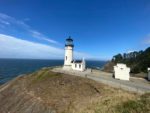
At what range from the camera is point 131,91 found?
722 inches

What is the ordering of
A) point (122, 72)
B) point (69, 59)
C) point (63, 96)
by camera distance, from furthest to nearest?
point (69, 59)
point (122, 72)
point (63, 96)

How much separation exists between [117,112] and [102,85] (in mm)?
10375

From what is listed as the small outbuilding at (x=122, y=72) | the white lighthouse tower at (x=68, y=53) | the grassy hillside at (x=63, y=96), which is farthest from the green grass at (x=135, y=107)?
the white lighthouse tower at (x=68, y=53)

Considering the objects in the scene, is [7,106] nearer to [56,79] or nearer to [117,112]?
[56,79]

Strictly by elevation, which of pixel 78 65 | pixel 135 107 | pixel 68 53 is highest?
pixel 68 53

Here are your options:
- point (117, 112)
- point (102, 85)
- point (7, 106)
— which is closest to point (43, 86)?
point (7, 106)

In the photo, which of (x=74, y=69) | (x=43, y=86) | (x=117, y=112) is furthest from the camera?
(x=74, y=69)

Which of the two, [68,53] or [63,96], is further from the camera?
[68,53]

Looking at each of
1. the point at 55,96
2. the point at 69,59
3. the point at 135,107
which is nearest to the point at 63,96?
the point at 55,96

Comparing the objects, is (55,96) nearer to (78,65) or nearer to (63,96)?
(63,96)

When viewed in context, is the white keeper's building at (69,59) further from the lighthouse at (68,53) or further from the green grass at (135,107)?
the green grass at (135,107)

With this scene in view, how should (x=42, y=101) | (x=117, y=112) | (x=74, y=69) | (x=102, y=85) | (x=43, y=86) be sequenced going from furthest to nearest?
(x=74, y=69)
(x=43, y=86)
(x=102, y=85)
(x=42, y=101)
(x=117, y=112)

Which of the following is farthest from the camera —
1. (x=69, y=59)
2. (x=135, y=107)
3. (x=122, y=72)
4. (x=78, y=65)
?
(x=69, y=59)

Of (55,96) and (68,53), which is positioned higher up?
(68,53)
